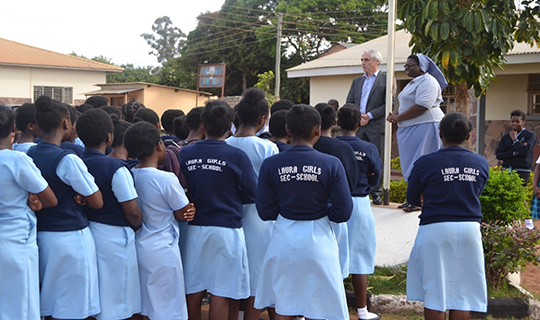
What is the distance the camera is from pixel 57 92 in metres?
30.7

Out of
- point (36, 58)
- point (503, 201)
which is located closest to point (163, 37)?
point (36, 58)

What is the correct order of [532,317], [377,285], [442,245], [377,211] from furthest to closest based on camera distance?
1. [377,211]
2. [377,285]
3. [532,317]
4. [442,245]

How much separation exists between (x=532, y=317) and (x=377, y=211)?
6.79ft

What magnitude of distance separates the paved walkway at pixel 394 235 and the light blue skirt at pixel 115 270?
2967 mm

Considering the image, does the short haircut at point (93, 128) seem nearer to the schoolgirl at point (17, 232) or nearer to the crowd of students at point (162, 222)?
the crowd of students at point (162, 222)

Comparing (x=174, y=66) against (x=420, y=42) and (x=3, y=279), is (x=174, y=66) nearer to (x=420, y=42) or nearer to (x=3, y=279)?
(x=420, y=42)

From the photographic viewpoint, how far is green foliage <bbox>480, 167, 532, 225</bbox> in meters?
5.64

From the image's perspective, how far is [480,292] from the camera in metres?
3.97

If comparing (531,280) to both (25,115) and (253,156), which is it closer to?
(253,156)

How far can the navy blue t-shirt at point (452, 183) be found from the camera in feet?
12.8

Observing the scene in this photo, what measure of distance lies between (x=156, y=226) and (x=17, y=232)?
2.84ft

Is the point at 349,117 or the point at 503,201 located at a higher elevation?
the point at 349,117

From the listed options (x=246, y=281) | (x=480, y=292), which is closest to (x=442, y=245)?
(x=480, y=292)

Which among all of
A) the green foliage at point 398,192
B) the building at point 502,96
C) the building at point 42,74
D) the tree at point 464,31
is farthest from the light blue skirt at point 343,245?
the building at point 42,74
